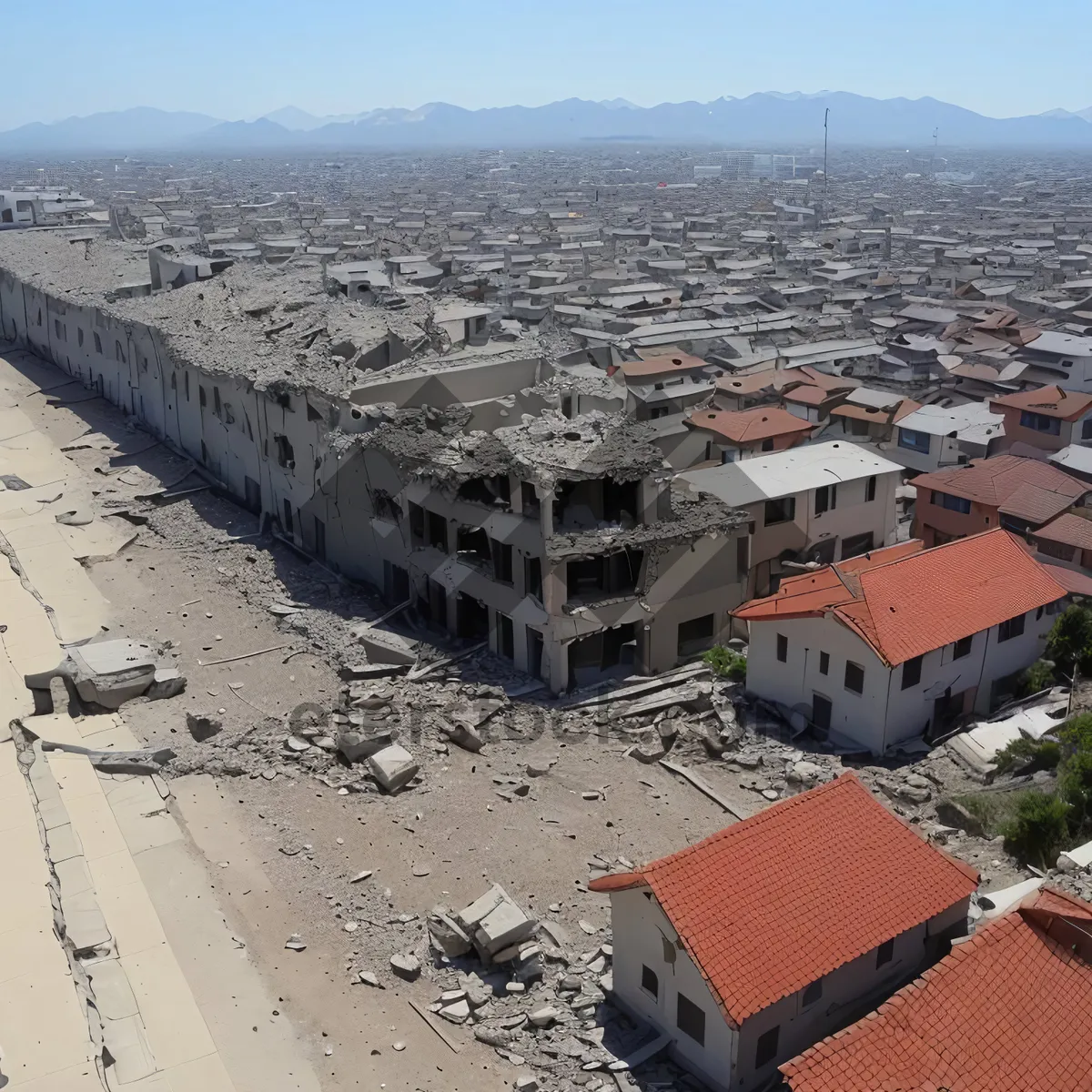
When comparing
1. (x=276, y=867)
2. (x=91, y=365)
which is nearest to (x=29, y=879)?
(x=276, y=867)

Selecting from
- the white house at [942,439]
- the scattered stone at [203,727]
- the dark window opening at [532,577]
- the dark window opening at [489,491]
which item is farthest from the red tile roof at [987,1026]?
the white house at [942,439]

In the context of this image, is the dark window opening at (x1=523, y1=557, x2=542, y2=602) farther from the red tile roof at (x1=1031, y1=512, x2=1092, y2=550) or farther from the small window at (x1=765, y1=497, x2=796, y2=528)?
the red tile roof at (x1=1031, y1=512, x2=1092, y2=550)

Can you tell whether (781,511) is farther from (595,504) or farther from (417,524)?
(417,524)

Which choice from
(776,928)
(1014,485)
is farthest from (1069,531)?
(776,928)

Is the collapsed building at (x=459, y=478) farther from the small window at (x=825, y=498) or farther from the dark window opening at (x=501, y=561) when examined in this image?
the small window at (x=825, y=498)

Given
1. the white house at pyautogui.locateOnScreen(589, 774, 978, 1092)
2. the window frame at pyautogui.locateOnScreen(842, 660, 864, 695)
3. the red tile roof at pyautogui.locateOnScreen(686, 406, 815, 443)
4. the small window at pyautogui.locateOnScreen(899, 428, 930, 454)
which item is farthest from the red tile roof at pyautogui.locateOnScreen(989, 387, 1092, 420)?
the white house at pyautogui.locateOnScreen(589, 774, 978, 1092)

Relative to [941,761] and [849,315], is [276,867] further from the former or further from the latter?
[849,315]

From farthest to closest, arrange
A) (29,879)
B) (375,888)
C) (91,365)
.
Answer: (91,365) < (375,888) < (29,879)

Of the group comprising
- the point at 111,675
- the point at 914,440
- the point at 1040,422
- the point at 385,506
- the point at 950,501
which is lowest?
the point at 111,675
